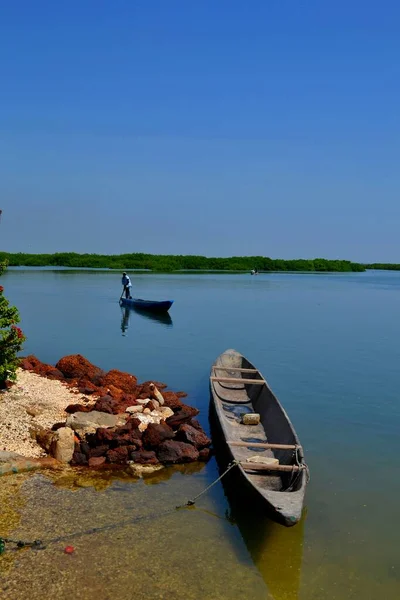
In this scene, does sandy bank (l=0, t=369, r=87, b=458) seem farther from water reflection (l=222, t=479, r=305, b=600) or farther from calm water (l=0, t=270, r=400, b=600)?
water reflection (l=222, t=479, r=305, b=600)

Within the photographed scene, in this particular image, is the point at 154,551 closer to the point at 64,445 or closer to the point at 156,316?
the point at 64,445

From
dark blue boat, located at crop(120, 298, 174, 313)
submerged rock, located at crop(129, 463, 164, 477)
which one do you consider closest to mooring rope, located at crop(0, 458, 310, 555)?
submerged rock, located at crop(129, 463, 164, 477)

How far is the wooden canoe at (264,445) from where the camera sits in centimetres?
790

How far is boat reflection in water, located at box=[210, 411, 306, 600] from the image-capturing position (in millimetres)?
7391

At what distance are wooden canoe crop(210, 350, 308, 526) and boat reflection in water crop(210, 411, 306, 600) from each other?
1.22 ft

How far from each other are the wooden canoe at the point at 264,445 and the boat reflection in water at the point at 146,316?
1770 centimetres

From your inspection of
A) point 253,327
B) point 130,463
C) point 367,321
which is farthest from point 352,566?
point 367,321

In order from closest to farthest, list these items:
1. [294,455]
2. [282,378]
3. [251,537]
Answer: [251,537], [294,455], [282,378]

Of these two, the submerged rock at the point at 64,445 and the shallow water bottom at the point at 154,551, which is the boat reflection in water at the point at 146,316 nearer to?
the submerged rock at the point at 64,445

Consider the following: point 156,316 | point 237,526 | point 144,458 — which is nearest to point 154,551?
point 237,526

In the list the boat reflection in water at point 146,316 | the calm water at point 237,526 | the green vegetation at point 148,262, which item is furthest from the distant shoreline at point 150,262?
the calm water at point 237,526

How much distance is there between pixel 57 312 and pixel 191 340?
1358 centimetres

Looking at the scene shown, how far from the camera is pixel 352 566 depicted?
25.7 ft

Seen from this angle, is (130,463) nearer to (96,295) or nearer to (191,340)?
(191,340)
